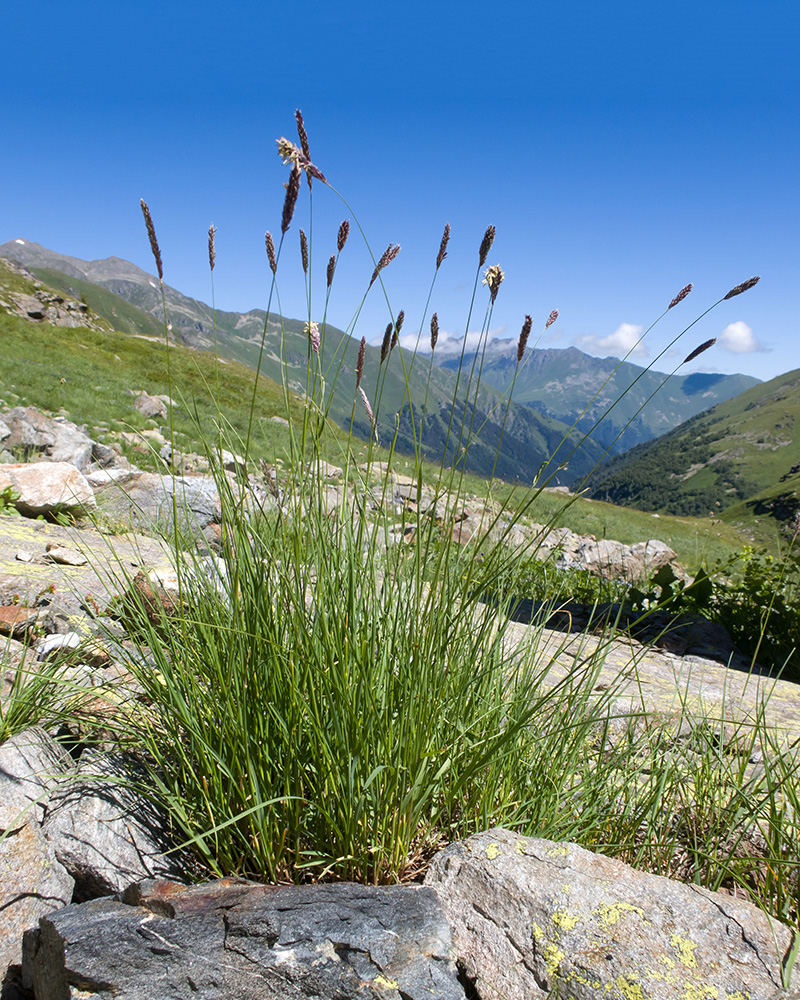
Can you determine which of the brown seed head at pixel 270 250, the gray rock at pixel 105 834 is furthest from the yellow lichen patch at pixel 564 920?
the brown seed head at pixel 270 250

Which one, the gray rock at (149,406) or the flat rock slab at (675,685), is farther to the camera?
the gray rock at (149,406)

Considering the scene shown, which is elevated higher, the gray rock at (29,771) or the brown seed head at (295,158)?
A: the brown seed head at (295,158)

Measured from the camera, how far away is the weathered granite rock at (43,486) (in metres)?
6.11

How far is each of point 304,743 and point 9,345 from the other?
3138 centimetres

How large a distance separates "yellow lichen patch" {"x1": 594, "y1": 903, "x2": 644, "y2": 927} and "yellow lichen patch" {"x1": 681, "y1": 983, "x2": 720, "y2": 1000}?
0.18m

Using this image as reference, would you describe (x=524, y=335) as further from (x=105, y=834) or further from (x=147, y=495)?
(x=147, y=495)

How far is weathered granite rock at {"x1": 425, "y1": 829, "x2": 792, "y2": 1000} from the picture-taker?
1453mm

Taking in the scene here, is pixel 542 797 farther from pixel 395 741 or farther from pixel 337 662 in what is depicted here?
pixel 337 662

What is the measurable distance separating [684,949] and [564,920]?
30 cm

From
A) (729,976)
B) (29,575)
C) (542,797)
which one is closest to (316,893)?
(542,797)

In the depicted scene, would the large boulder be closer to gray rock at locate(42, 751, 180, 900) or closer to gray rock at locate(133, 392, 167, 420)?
gray rock at locate(42, 751, 180, 900)

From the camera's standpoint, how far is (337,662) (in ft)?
6.26

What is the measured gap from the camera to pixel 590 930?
1.54m

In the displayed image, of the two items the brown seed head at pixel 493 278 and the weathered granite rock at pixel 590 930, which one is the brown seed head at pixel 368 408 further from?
the weathered granite rock at pixel 590 930
